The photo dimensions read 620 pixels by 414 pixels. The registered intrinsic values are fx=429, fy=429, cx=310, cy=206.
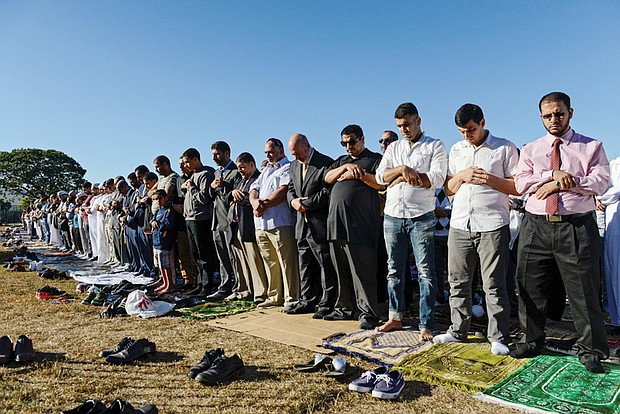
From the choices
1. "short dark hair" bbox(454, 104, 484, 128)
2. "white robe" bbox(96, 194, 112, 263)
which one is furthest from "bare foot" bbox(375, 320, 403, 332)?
"white robe" bbox(96, 194, 112, 263)

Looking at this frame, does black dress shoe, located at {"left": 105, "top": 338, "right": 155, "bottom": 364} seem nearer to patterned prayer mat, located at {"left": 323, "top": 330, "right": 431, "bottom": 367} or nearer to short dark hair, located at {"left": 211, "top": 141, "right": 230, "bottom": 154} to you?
patterned prayer mat, located at {"left": 323, "top": 330, "right": 431, "bottom": 367}

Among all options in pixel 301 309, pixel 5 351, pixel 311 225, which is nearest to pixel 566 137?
pixel 311 225

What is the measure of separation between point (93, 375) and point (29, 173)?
50.0m

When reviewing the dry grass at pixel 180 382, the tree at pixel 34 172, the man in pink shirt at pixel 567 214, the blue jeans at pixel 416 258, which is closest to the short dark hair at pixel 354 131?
the blue jeans at pixel 416 258

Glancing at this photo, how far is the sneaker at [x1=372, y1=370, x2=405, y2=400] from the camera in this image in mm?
2855

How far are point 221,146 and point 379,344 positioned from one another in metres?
4.19

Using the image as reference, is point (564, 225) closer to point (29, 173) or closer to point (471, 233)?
point (471, 233)

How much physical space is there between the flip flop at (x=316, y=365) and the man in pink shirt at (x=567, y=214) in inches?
61.1

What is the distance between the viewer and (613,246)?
185 inches

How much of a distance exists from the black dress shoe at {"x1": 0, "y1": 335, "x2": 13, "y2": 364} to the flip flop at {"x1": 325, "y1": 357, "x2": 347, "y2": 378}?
272cm

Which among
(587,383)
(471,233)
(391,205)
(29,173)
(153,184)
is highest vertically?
(29,173)

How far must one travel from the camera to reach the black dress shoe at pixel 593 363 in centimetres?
313

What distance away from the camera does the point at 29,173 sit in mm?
44781

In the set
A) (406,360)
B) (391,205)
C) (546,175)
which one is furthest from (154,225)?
(546,175)
